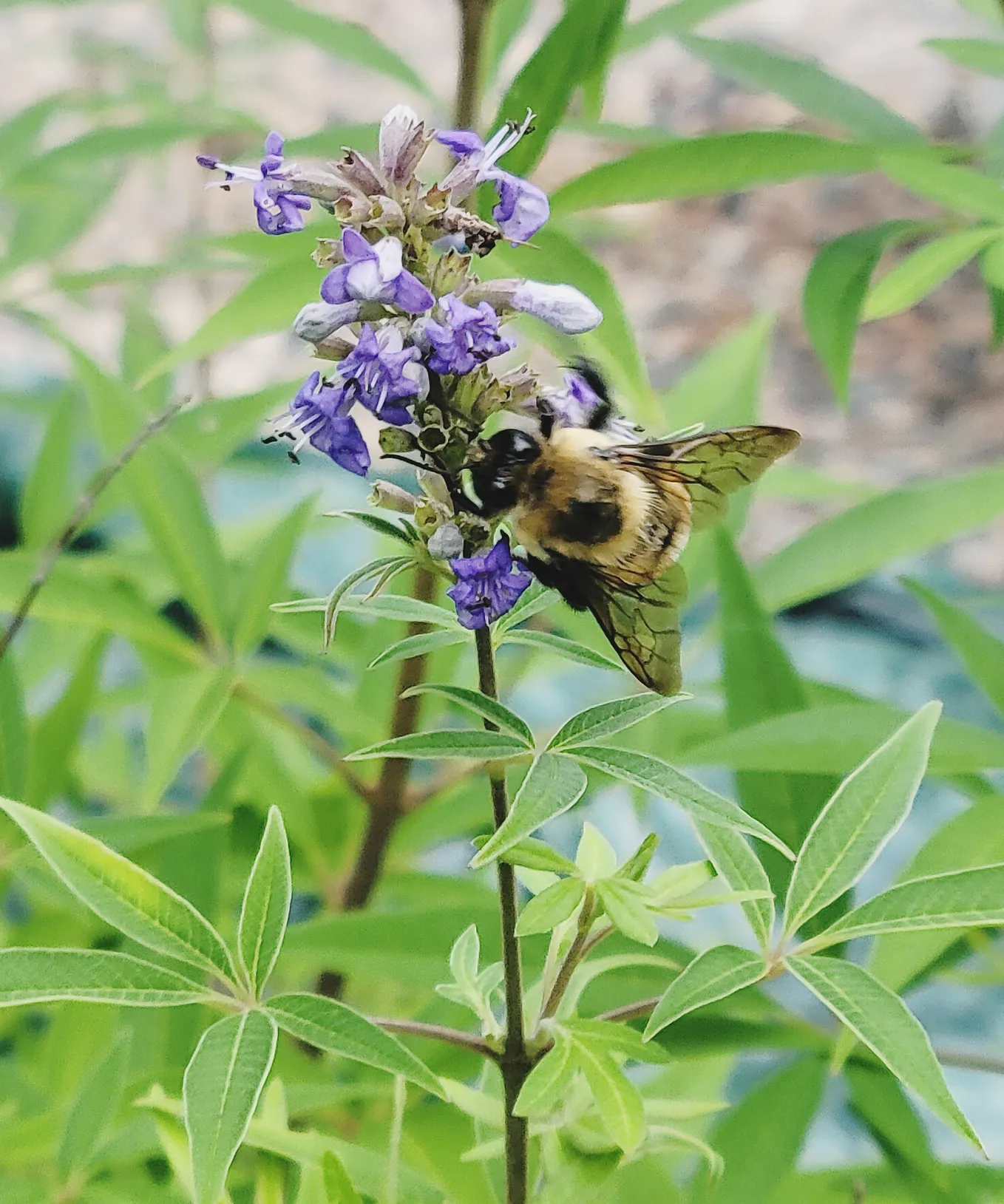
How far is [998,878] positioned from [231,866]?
52cm

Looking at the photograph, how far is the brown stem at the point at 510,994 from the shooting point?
0.93 ft

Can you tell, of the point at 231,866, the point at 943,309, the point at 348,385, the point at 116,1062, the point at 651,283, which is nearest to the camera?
the point at 348,385

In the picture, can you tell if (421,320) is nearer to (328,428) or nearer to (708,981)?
(328,428)

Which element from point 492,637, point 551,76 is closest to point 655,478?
point 492,637

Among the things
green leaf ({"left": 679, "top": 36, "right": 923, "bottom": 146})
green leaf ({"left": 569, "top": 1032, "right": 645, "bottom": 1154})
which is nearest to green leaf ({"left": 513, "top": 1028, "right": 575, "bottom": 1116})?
green leaf ({"left": 569, "top": 1032, "right": 645, "bottom": 1154})

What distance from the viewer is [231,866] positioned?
2.35 feet

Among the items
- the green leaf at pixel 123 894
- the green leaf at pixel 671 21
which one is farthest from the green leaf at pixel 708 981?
the green leaf at pixel 671 21

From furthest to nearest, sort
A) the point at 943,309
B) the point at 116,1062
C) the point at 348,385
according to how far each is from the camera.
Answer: the point at 943,309 → the point at 116,1062 → the point at 348,385

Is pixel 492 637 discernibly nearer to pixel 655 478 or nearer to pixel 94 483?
pixel 655 478

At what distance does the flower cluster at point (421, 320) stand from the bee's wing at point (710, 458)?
42 millimetres

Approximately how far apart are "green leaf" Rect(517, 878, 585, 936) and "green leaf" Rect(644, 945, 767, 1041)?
33 mm

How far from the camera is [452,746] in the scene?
11.0 inches

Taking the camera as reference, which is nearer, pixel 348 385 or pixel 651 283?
pixel 348 385

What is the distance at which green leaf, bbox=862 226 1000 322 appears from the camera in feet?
1.53
